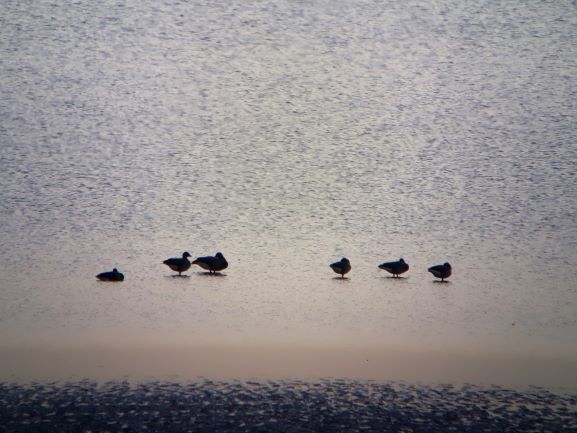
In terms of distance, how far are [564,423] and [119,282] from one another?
14.4m

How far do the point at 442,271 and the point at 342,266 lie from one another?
303 centimetres

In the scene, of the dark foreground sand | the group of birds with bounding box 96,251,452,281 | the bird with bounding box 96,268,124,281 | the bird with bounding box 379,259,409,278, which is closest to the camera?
the dark foreground sand

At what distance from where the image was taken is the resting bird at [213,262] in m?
24.8

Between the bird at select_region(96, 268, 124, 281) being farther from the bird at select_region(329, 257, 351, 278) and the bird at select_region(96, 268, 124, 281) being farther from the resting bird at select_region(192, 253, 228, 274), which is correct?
the bird at select_region(329, 257, 351, 278)

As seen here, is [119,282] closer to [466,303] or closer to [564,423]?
[466,303]

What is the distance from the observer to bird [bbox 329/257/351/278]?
23.8 meters

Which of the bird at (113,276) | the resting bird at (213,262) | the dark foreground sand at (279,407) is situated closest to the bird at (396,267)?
the resting bird at (213,262)

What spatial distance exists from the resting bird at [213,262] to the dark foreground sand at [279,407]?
13313 millimetres

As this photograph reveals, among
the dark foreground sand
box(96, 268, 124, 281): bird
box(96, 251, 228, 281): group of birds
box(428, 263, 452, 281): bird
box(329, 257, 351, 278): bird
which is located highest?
box(96, 251, 228, 281): group of birds

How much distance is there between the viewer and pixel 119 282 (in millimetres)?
21734

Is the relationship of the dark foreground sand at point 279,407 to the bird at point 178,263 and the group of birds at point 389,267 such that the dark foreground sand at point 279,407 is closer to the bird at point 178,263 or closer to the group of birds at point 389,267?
the group of birds at point 389,267

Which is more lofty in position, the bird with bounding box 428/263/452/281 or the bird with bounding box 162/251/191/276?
the bird with bounding box 162/251/191/276

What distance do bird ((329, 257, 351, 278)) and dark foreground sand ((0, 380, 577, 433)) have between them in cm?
1197

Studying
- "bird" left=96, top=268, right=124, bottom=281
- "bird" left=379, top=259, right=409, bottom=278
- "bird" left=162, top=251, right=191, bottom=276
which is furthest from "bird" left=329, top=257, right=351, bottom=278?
"bird" left=96, top=268, right=124, bottom=281
